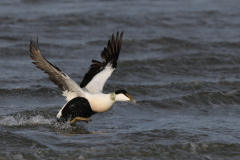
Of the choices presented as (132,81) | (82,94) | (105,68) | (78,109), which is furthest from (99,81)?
(132,81)

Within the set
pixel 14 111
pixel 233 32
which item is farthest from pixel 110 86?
pixel 233 32

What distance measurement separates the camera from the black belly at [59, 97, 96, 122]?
6.98m

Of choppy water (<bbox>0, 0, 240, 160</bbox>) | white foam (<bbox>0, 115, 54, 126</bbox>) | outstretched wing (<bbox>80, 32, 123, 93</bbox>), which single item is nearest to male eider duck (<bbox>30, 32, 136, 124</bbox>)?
outstretched wing (<bbox>80, 32, 123, 93</bbox>)

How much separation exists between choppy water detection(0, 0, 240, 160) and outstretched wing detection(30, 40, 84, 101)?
61cm

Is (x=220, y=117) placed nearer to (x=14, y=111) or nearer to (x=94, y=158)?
(x=94, y=158)

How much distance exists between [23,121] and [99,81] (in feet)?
4.73

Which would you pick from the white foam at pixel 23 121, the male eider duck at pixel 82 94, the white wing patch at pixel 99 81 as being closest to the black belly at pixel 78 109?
the male eider duck at pixel 82 94

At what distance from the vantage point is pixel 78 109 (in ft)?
23.1

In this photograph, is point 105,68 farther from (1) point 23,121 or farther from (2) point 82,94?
(1) point 23,121

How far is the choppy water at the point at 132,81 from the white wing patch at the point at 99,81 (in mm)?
638

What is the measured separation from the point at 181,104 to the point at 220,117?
114cm

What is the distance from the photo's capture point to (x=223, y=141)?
6621 mm

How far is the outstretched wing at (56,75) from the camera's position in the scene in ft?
20.8

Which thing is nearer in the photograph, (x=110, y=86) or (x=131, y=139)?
(x=131, y=139)
